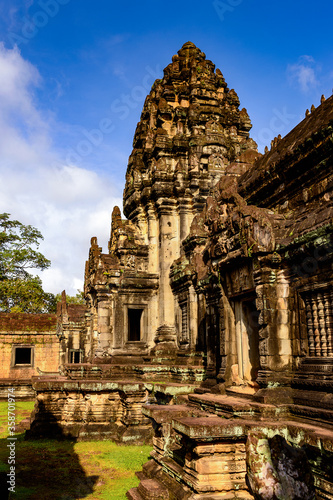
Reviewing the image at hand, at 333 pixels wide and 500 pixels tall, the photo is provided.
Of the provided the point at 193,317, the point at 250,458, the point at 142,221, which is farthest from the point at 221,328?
the point at 142,221

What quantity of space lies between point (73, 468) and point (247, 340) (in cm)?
424

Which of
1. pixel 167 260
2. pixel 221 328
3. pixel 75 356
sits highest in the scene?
pixel 167 260

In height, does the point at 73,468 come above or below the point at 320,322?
below

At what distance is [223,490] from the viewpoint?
551cm

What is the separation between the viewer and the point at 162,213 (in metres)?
16.0

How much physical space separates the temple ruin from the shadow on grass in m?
0.52

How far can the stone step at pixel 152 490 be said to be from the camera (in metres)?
6.19

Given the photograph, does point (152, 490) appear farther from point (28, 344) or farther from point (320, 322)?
point (28, 344)

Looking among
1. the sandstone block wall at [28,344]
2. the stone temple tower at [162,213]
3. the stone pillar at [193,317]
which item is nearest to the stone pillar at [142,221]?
the stone temple tower at [162,213]

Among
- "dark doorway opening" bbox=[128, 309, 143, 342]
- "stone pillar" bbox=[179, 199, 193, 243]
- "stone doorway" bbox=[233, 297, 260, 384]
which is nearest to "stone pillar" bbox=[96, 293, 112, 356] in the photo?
"dark doorway opening" bbox=[128, 309, 143, 342]

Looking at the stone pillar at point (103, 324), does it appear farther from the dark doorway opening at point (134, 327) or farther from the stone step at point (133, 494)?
the stone step at point (133, 494)

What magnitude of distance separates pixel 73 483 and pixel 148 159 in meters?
12.0

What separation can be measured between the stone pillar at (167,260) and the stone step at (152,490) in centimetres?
800

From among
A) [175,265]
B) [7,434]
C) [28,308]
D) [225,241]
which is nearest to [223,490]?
[225,241]
